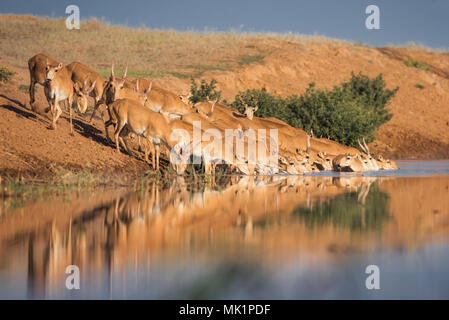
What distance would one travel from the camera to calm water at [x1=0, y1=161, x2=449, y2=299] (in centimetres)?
514

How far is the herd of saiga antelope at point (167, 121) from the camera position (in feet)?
53.3

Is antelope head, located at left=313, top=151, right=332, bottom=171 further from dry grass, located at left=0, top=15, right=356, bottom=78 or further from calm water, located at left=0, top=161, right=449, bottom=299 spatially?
dry grass, located at left=0, top=15, right=356, bottom=78

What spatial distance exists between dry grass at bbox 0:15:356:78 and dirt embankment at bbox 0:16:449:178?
0.28 feet

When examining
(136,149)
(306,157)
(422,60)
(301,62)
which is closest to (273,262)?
(136,149)

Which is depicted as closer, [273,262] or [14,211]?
[273,262]

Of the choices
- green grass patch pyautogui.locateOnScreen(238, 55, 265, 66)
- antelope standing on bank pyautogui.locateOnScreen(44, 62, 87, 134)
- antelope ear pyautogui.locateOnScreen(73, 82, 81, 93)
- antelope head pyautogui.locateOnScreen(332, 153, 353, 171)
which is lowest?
antelope head pyautogui.locateOnScreen(332, 153, 353, 171)

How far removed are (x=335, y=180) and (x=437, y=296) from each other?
12.1m

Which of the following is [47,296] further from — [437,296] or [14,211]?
[14,211]

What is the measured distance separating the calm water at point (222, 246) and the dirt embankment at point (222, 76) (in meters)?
4.80

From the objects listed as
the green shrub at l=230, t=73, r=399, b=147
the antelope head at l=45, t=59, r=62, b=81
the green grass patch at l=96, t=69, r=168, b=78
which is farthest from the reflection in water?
the green grass patch at l=96, t=69, r=168, b=78

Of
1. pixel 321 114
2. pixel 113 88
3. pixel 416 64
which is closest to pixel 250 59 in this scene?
pixel 321 114

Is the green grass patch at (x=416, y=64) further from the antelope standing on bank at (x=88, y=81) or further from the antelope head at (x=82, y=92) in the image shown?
the antelope standing on bank at (x=88, y=81)

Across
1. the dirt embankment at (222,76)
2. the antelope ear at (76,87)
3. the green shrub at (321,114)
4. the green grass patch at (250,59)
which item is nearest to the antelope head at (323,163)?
the green shrub at (321,114)
